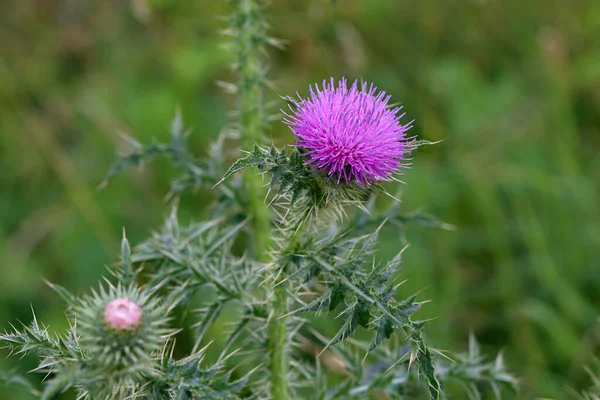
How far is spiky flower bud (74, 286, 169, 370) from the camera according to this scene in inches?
69.7

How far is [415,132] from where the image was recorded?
14.6 feet

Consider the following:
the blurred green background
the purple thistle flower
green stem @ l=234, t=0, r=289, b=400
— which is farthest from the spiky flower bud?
the blurred green background

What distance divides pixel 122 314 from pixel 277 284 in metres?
0.53

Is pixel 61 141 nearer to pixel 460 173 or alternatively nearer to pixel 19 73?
pixel 19 73

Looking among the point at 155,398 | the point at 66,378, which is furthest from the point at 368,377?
the point at 66,378

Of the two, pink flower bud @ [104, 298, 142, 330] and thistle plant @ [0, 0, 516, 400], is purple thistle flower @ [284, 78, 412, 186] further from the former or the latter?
pink flower bud @ [104, 298, 142, 330]

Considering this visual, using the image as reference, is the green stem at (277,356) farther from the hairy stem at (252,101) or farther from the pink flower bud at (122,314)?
the pink flower bud at (122,314)

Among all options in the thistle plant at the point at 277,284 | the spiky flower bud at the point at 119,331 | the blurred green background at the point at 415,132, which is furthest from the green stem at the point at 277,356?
the blurred green background at the point at 415,132

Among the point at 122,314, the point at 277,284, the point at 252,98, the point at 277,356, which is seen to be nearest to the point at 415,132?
the point at 252,98

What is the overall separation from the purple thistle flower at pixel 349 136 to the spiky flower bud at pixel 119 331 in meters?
0.71

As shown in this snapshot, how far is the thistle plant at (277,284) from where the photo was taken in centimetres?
186

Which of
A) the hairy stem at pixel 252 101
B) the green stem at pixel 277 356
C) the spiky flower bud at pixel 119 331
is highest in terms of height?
the hairy stem at pixel 252 101

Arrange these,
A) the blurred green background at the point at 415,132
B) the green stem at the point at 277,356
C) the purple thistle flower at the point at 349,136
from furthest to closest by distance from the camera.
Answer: the blurred green background at the point at 415,132 → the green stem at the point at 277,356 → the purple thistle flower at the point at 349,136

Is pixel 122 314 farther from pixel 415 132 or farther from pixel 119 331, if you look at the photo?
pixel 415 132
